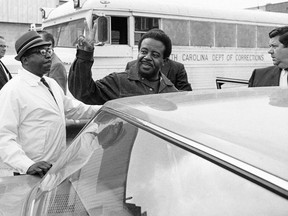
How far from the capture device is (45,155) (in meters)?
2.71

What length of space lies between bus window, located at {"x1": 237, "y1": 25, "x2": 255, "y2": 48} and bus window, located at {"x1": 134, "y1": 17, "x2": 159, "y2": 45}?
8.44 feet

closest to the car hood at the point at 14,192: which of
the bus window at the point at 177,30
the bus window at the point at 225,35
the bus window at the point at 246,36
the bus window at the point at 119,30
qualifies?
the bus window at the point at 119,30

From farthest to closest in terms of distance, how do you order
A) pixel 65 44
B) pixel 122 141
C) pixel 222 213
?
pixel 65 44 < pixel 122 141 < pixel 222 213

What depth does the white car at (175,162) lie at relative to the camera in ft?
3.26

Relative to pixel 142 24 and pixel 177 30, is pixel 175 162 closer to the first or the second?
pixel 142 24

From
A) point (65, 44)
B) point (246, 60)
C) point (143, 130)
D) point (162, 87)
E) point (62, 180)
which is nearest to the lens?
point (143, 130)

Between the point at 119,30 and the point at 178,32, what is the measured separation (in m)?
1.49

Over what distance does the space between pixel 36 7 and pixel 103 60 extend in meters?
14.8

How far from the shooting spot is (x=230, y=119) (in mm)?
1298

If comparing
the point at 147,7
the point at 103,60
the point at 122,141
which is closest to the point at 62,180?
the point at 122,141

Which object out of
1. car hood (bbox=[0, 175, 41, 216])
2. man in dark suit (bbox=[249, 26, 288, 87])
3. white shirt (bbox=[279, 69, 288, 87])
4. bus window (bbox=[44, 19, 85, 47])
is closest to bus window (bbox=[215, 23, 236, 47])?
bus window (bbox=[44, 19, 85, 47])

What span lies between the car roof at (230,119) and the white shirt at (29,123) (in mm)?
878

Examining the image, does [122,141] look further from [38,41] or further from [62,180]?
[38,41]

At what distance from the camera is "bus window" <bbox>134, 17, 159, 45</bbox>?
927cm
